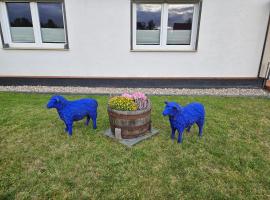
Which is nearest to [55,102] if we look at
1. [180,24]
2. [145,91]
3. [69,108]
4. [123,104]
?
[69,108]

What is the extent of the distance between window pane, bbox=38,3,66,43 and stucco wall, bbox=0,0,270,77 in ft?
1.68

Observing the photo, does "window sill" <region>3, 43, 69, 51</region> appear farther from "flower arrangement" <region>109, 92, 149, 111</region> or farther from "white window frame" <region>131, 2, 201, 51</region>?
"flower arrangement" <region>109, 92, 149, 111</region>

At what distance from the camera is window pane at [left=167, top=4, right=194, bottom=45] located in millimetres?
7739

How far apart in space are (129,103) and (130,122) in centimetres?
40

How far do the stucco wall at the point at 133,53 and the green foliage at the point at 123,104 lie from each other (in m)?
4.19

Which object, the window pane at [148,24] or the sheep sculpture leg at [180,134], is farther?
the window pane at [148,24]

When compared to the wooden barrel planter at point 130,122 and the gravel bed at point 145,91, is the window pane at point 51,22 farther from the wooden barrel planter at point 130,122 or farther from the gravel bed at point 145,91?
the wooden barrel planter at point 130,122

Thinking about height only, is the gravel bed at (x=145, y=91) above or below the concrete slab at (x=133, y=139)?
above

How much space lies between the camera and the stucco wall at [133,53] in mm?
7547

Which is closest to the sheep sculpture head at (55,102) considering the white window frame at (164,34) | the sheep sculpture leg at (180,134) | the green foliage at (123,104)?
the green foliage at (123,104)

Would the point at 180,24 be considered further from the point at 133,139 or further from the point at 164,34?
the point at 133,139

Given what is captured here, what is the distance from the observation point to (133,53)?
26.5 feet

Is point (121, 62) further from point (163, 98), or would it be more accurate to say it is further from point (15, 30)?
point (15, 30)

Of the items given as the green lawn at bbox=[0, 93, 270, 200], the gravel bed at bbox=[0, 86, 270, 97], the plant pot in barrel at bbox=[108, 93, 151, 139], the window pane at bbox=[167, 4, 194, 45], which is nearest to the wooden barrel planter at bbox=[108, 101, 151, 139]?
the plant pot in barrel at bbox=[108, 93, 151, 139]
